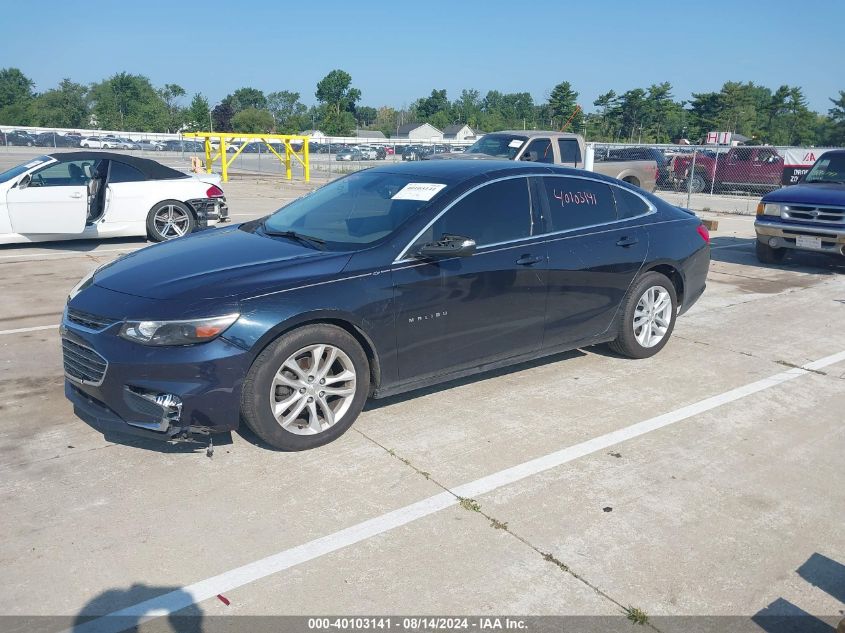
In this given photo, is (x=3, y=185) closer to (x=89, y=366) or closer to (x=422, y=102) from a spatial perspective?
(x=89, y=366)

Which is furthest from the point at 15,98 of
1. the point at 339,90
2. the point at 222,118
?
the point at 339,90

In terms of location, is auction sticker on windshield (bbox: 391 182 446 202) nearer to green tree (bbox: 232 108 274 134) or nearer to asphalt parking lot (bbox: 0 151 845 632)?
asphalt parking lot (bbox: 0 151 845 632)

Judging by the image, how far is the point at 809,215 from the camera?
1020cm

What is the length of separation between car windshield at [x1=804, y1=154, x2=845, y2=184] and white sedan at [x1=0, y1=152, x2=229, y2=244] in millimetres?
9285

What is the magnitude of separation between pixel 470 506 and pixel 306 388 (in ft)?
3.85

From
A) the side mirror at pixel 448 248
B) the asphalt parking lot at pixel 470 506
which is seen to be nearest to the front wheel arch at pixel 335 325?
the asphalt parking lot at pixel 470 506

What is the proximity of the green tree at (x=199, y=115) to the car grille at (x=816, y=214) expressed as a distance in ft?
281

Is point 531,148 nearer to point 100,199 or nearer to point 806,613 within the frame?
point 100,199

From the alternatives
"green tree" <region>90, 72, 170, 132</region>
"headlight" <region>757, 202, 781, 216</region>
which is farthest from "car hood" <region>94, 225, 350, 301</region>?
"green tree" <region>90, 72, 170, 132</region>

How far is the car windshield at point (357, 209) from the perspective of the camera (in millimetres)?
4789

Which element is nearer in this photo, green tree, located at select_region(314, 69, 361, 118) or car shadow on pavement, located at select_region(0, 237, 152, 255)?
car shadow on pavement, located at select_region(0, 237, 152, 255)

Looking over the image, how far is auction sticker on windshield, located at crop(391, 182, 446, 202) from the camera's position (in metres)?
4.93

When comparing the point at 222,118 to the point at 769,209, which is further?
the point at 222,118

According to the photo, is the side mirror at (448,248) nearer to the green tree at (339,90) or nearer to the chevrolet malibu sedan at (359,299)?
the chevrolet malibu sedan at (359,299)
